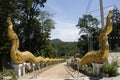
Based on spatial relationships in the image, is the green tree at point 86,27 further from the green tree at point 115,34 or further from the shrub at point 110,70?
the shrub at point 110,70

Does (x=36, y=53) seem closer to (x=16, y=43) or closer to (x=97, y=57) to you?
(x=16, y=43)

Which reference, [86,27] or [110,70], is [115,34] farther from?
[110,70]

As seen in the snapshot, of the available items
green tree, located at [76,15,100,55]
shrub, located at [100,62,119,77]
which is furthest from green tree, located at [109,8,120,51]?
shrub, located at [100,62,119,77]

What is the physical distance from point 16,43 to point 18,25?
96.2 feet

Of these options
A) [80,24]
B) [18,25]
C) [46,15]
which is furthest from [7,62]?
[80,24]

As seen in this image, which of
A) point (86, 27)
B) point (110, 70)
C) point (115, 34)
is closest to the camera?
point (110, 70)

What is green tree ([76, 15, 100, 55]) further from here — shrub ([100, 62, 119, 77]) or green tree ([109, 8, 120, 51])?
shrub ([100, 62, 119, 77])

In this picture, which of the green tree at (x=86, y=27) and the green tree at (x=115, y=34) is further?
the green tree at (x=86, y=27)

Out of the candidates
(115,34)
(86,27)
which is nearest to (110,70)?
(115,34)

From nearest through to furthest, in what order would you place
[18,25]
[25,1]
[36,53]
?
[25,1] < [18,25] < [36,53]

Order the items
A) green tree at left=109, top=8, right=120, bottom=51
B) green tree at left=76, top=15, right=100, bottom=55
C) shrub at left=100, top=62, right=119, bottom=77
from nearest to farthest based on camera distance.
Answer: shrub at left=100, top=62, right=119, bottom=77
green tree at left=109, top=8, right=120, bottom=51
green tree at left=76, top=15, right=100, bottom=55

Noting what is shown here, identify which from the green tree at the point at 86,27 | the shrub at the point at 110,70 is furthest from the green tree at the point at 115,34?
the shrub at the point at 110,70

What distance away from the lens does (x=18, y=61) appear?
83.3 feet

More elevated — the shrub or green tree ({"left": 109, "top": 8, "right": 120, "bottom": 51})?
green tree ({"left": 109, "top": 8, "right": 120, "bottom": 51})
